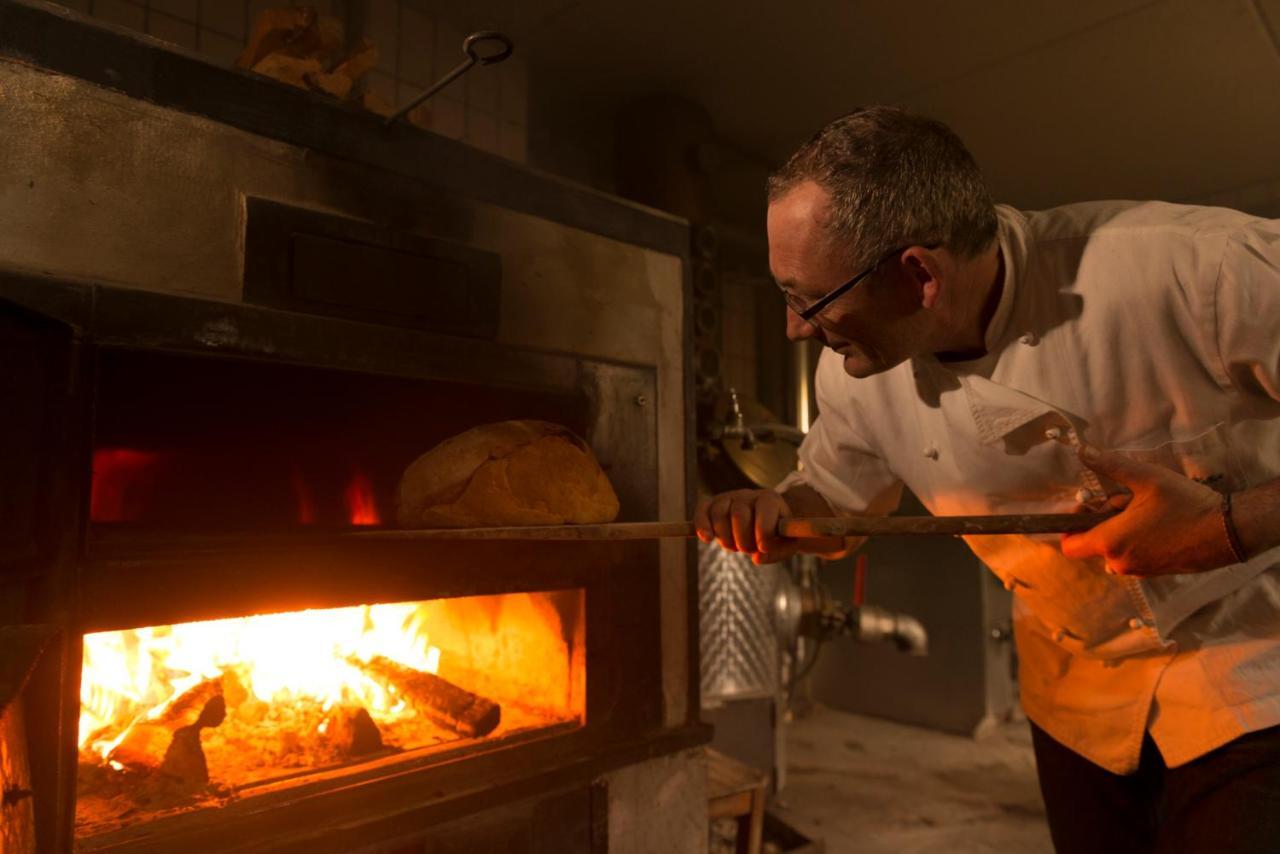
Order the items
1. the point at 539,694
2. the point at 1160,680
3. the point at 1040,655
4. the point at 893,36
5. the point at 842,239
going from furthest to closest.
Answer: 1. the point at 893,36
2. the point at 539,694
3. the point at 1040,655
4. the point at 1160,680
5. the point at 842,239

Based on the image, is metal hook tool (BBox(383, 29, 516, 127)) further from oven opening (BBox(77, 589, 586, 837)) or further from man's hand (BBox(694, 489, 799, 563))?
oven opening (BBox(77, 589, 586, 837))

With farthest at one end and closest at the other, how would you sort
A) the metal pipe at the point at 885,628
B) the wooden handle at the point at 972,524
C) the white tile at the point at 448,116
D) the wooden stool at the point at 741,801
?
the metal pipe at the point at 885,628, the white tile at the point at 448,116, the wooden stool at the point at 741,801, the wooden handle at the point at 972,524

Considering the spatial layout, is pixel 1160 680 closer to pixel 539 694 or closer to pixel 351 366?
pixel 539 694

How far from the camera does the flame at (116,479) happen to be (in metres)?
1.82

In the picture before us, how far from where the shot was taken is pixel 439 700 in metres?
1.87

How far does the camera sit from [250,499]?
6.88ft

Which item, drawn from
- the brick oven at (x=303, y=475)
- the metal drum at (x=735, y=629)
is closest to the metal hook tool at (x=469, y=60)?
the brick oven at (x=303, y=475)

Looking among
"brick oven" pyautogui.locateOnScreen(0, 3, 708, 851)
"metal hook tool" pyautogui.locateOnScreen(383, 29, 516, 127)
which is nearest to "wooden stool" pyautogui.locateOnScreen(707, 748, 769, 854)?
"brick oven" pyautogui.locateOnScreen(0, 3, 708, 851)

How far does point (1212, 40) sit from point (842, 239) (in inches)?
111

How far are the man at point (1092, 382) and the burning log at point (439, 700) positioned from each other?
0.73m

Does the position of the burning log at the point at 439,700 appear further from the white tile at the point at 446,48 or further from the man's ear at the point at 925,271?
the white tile at the point at 446,48

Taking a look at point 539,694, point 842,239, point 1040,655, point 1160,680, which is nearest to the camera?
point 842,239

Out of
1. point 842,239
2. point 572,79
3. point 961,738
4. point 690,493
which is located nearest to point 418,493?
point 690,493

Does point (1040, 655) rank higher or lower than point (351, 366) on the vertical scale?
lower
